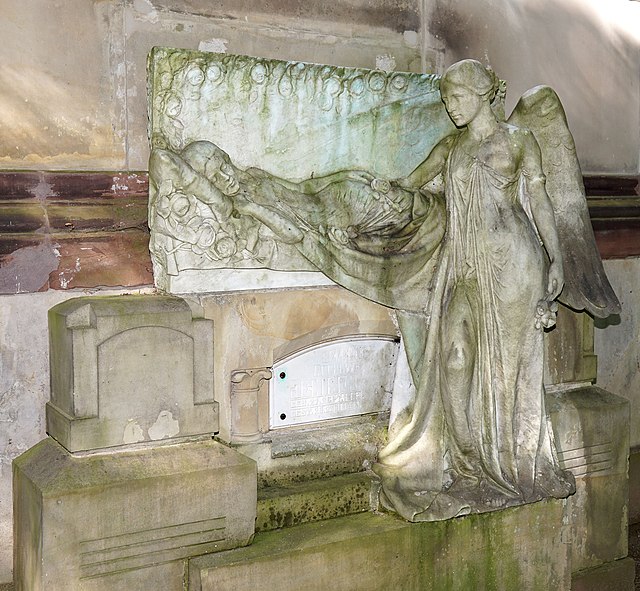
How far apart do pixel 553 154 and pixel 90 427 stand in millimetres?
2615

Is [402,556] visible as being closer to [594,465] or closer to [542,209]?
[594,465]

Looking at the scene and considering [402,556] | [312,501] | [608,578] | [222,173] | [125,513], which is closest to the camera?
[125,513]

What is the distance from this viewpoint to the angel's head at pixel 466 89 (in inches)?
173

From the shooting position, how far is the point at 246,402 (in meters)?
4.56

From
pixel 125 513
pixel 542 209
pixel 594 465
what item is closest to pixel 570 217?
pixel 542 209

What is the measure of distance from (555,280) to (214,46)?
1.94 m

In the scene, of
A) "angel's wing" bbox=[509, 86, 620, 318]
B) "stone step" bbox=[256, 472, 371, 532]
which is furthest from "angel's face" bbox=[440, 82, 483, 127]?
"stone step" bbox=[256, 472, 371, 532]

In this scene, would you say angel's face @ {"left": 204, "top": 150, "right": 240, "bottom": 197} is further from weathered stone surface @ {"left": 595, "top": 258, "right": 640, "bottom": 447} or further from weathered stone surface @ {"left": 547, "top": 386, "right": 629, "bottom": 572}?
weathered stone surface @ {"left": 595, "top": 258, "right": 640, "bottom": 447}

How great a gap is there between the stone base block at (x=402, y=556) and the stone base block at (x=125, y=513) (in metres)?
0.14

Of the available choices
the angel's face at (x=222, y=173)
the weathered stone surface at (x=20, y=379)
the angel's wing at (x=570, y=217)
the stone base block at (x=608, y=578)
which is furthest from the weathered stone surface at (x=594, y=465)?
the weathered stone surface at (x=20, y=379)

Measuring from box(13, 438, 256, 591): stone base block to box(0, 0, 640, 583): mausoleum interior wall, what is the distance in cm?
44

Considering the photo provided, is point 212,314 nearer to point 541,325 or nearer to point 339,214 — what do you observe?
point 339,214

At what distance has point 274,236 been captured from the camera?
4.47m

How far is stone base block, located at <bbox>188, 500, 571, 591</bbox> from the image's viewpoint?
4203 millimetres
